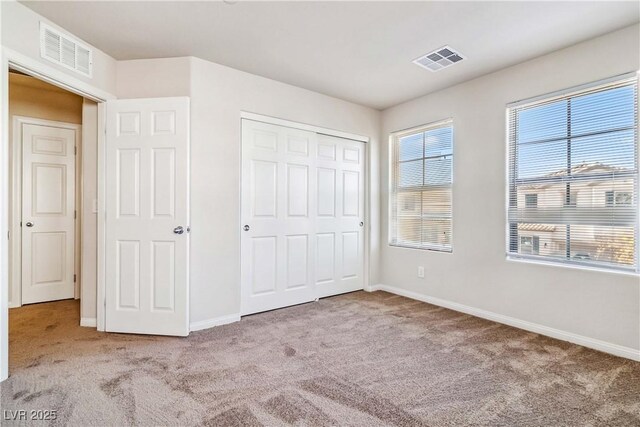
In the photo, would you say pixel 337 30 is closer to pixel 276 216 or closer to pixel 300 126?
pixel 300 126

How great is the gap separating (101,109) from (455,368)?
3691 mm

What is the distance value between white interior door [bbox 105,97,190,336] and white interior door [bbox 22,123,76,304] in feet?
5.60

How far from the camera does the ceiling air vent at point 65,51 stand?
2355mm

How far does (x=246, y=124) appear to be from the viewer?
133 inches

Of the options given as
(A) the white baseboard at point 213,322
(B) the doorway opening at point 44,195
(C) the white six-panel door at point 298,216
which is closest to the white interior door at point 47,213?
(B) the doorway opening at point 44,195

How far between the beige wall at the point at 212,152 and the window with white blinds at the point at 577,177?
106 inches

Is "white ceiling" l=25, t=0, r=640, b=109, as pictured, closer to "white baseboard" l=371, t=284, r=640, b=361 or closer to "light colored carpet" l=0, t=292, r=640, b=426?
"white baseboard" l=371, t=284, r=640, b=361

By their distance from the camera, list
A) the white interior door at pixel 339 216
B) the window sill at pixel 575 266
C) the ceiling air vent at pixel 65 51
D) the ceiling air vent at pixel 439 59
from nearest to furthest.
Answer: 1. the ceiling air vent at pixel 65 51
2. the window sill at pixel 575 266
3. the ceiling air vent at pixel 439 59
4. the white interior door at pixel 339 216

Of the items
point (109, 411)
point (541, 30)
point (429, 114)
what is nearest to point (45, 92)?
point (109, 411)

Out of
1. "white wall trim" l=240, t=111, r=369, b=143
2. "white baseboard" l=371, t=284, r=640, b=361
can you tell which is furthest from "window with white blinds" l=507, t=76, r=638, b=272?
"white wall trim" l=240, t=111, r=369, b=143

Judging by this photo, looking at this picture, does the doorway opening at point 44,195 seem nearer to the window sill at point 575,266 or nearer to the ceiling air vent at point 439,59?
the ceiling air vent at point 439,59

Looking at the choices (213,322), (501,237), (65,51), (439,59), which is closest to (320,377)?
(213,322)

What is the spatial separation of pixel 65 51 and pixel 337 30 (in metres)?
2.16

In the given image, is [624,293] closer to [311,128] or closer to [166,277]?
[311,128]
